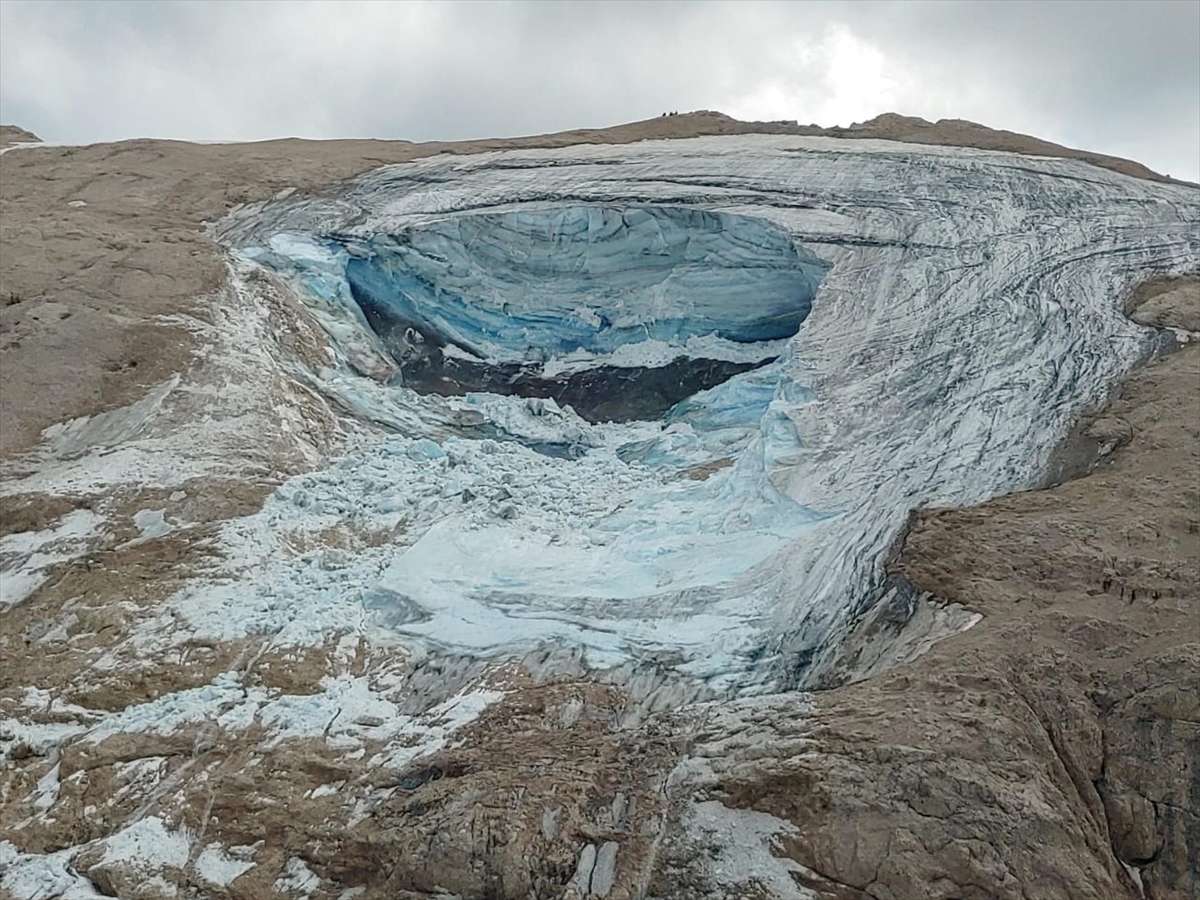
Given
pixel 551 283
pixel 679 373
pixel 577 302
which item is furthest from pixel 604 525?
pixel 551 283

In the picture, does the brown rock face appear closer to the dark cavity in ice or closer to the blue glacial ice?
the dark cavity in ice

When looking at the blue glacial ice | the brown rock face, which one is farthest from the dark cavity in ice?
the brown rock face

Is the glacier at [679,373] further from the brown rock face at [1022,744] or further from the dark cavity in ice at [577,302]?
the brown rock face at [1022,744]

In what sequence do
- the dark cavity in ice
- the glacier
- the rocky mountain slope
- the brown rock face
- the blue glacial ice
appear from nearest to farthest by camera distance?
the brown rock face, the rocky mountain slope, the glacier, the dark cavity in ice, the blue glacial ice

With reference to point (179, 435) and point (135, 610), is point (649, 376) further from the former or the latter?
point (135, 610)

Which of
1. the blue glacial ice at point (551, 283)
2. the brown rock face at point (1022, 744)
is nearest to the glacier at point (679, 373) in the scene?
the blue glacial ice at point (551, 283)

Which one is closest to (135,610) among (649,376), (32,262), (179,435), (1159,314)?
(179,435)
